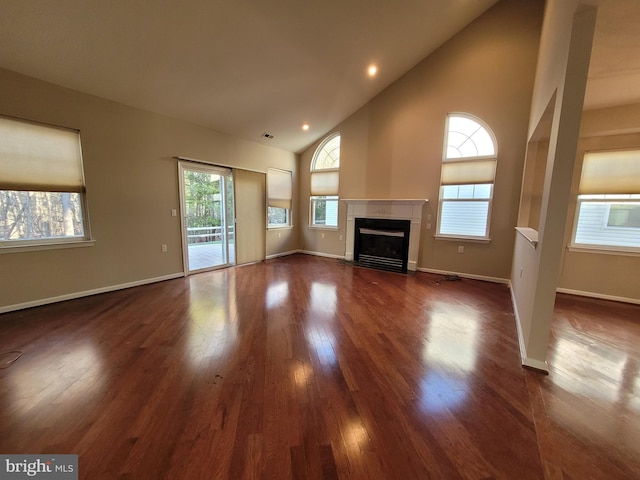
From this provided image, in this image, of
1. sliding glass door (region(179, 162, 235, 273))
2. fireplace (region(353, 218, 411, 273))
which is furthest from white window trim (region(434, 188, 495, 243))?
sliding glass door (region(179, 162, 235, 273))

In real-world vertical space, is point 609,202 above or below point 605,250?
above

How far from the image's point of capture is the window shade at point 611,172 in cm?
345

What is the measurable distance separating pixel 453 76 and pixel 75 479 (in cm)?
650

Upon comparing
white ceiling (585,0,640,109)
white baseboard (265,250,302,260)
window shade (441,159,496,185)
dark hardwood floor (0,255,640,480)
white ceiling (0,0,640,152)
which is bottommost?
dark hardwood floor (0,255,640,480)

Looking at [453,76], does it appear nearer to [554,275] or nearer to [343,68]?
[343,68]

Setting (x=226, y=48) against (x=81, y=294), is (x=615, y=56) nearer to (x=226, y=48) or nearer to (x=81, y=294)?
(x=226, y=48)

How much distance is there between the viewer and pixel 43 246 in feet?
10.1

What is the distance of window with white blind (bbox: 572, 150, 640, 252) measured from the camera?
137 inches

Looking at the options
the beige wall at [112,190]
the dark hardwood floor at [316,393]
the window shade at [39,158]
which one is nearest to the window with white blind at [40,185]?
the window shade at [39,158]

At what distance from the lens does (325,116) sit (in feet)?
17.4

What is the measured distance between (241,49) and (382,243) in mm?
4221

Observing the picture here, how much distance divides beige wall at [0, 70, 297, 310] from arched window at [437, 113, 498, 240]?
14.9 ft

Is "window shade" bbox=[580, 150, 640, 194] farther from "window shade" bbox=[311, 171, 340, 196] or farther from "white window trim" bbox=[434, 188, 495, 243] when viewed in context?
"window shade" bbox=[311, 171, 340, 196]

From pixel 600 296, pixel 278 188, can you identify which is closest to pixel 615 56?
pixel 600 296
